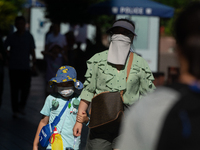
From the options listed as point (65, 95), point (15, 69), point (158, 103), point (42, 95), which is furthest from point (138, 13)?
point (158, 103)

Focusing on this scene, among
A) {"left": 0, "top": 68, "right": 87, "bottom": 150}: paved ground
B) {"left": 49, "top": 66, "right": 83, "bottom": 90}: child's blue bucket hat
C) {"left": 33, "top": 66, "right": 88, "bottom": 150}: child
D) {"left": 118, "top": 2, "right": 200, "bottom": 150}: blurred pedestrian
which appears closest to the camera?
{"left": 118, "top": 2, "right": 200, "bottom": 150}: blurred pedestrian

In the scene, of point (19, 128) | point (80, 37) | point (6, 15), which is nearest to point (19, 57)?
point (19, 128)

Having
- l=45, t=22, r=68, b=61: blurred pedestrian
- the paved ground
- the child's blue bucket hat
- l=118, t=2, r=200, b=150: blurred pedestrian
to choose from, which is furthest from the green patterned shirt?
l=45, t=22, r=68, b=61: blurred pedestrian

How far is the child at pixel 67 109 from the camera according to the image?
389cm

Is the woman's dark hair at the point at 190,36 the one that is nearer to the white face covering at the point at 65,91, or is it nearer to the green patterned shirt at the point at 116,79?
the green patterned shirt at the point at 116,79

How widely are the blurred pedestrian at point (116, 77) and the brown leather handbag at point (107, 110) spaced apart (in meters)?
0.05

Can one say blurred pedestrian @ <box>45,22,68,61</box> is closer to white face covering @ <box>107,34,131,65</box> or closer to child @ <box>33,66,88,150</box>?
child @ <box>33,66,88,150</box>

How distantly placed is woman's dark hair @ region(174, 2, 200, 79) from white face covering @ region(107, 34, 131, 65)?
1867mm

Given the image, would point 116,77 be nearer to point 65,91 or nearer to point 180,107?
point 65,91

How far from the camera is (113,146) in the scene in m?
3.51

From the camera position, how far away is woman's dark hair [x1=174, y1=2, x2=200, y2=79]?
4.82ft

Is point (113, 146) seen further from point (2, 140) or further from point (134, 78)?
point (2, 140)

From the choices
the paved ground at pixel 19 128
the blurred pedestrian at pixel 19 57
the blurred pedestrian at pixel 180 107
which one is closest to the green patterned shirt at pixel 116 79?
the blurred pedestrian at pixel 180 107

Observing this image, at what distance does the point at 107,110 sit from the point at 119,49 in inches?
22.1
